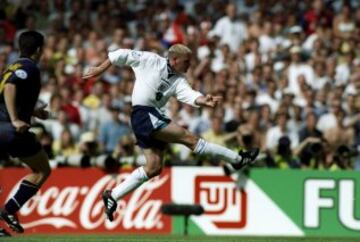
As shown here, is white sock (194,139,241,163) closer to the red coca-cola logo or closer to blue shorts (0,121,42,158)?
blue shorts (0,121,42,158)

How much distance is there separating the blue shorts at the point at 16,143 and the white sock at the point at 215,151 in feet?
6.68

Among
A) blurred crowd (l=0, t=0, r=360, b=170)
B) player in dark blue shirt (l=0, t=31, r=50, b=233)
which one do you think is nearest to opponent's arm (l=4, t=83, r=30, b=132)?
player in dark blue shirt (l=0, t=31, r=50, b=233)

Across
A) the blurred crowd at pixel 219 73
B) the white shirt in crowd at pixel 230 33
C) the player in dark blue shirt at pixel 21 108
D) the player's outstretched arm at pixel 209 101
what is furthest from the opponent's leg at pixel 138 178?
the white shirt in crowd at pixel 230 33

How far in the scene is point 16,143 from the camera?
13.5m

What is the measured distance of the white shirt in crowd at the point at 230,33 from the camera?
2336 cm

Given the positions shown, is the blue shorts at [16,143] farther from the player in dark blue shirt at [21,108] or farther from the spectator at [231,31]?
the spectator at [231,31]

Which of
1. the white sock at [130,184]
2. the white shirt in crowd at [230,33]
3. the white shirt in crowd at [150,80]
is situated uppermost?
the white shirt in crowd at [230,33]

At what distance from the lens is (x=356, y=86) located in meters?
21.5

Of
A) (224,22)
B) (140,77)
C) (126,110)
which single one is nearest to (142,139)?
(140,77)

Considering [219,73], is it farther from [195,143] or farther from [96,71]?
[96,71]

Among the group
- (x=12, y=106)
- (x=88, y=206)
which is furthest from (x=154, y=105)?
(x=88, y=206)

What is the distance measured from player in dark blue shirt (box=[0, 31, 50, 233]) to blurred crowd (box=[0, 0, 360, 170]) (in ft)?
14.7

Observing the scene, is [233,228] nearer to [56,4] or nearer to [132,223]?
[132,223]

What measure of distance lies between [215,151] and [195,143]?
0.93 ft
